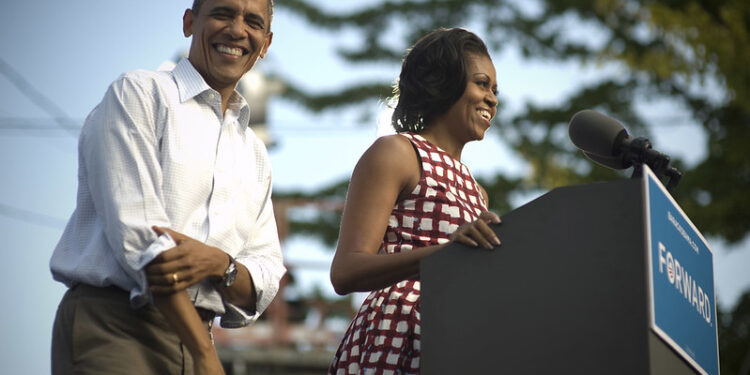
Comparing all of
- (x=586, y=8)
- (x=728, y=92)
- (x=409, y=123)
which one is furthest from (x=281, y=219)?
(x=409, y=123)

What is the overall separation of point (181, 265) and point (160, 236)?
0.24 ft

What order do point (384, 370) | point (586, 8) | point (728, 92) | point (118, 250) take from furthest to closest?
point (586, 8) → point (728, 92) → point (384, 370) → point (118, 250)

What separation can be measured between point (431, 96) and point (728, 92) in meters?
8.35

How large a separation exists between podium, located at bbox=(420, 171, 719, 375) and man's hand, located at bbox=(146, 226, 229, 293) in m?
0.44

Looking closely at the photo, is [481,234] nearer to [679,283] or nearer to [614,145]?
[679,283]

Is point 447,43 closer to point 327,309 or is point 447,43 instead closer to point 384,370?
point 384,370

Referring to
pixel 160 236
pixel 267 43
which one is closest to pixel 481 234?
pixel 160 236

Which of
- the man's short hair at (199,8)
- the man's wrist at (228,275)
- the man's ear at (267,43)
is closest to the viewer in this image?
the man's wrist at (228,275)

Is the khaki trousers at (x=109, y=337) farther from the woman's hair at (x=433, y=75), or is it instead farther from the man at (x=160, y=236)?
the woman's hair at (x=433, y=75)

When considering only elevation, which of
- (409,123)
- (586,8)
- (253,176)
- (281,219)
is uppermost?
(586,8)

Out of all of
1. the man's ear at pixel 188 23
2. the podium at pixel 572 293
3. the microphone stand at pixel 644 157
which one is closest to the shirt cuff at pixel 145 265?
the podium at pixel 572 293

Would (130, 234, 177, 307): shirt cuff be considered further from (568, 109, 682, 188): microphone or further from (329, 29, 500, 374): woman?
(568, 109, 682, 188): microphone

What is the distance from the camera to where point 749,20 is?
412 inches

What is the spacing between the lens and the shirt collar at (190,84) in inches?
88.6
